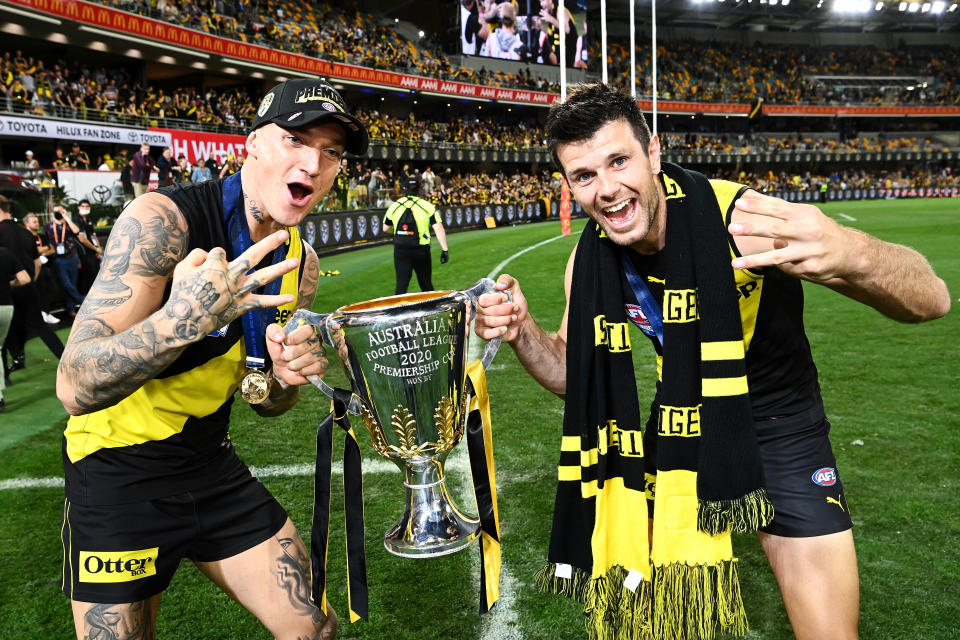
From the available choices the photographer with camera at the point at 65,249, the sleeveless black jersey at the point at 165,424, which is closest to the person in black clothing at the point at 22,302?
the photographer with camera at the point at 65,249

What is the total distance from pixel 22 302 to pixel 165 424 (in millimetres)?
7401

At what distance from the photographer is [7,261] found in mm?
7160

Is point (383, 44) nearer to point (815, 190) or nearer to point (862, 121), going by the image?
point (815, 190)

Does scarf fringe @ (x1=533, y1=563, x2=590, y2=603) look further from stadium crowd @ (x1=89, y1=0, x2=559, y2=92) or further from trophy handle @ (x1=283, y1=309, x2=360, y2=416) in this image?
stadium crowd @ (x1=89, y1=0, x2=559, y2=92)

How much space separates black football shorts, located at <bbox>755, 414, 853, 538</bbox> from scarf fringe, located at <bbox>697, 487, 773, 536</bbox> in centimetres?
14

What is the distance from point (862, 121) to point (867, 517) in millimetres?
65480

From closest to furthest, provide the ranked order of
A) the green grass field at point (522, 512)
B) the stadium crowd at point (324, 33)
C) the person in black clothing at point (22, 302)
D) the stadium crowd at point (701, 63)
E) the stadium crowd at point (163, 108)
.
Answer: the green grass field at point (522, 512), the person in black clothing at point (22, 302), the stadium crowd at point (163, 108), the stadium crowd at point (324, 33), the stadium crowd at point (701, 63)

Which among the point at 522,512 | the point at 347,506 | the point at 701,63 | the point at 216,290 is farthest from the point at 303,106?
the point at 701,63

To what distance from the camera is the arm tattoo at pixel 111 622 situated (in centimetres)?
212

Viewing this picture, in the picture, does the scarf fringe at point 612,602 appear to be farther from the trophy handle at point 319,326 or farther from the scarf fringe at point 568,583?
the trophy handle at point 319,326

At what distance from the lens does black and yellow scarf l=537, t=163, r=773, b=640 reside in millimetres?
2334

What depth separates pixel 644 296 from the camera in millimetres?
2625

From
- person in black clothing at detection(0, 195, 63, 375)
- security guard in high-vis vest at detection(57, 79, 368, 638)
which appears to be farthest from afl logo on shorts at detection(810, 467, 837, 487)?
person in black clothing at detection(0, 195, 63, 375)

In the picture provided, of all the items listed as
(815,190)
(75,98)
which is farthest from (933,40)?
(75,98)
